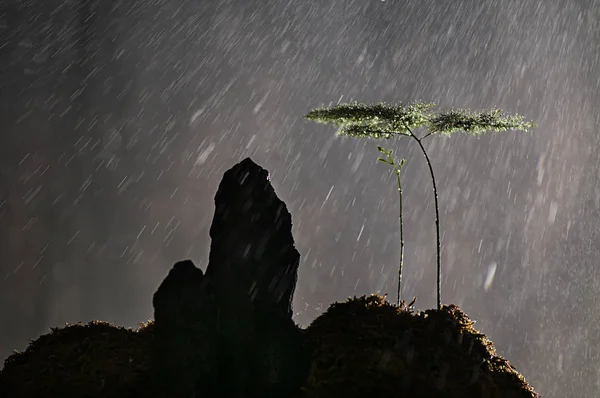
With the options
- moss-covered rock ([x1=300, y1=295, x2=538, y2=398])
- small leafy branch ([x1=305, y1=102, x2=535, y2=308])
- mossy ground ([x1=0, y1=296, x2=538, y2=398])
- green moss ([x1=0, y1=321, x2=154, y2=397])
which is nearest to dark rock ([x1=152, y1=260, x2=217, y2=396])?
mossy ground ([x1=0, y1=296, x2=538, y2=398])

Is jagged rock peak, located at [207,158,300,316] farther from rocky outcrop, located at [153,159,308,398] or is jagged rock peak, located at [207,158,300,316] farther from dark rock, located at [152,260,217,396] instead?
dark rock, located at [152,260,217,396]

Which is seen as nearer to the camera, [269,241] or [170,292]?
[170,292]

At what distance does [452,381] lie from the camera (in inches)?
124

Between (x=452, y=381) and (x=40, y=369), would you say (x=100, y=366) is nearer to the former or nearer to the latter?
(x=40, y=369)

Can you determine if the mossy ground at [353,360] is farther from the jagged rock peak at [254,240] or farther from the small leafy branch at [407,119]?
the small leafy branch at [407,119]

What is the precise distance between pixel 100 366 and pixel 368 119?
3.16 meters

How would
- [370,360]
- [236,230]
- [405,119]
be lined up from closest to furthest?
[370,360] < [236,230] < [405,119]

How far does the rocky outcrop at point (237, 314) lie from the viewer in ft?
10.6

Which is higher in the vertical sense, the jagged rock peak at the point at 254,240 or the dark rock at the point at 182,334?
the jagged rock peak at the point at 254,240

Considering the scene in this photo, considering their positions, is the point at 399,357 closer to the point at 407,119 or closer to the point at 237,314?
the point at 237,314

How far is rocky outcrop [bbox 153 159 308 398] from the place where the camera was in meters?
3.24

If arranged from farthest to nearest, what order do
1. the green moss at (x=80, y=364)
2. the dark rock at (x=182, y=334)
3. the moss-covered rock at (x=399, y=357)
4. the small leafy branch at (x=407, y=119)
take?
the small leafy branch at (x=407, y=119)
the green moss at (x=80, y=364)
the dark rock at (x=182, y=334)
the moss-covered rock at (x=399, y=357)

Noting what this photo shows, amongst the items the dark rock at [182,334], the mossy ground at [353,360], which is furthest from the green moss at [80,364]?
the dark rock at [182,334]

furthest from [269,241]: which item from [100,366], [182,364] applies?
[100,366]
